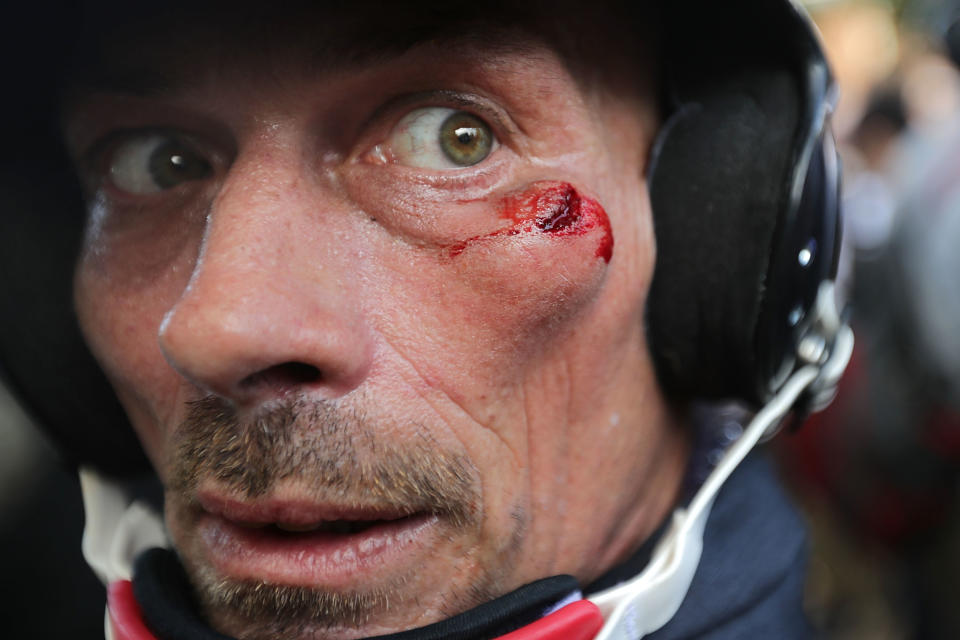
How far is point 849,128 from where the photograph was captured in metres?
4.71

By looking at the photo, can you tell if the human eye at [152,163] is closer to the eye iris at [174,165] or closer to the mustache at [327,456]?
the eye iris at [174,165]

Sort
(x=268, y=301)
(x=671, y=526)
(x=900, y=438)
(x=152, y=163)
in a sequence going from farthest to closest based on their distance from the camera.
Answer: (x=900, y=438) → (x=671, y=526) → (x=152, y=163) → (x=268, y=301)

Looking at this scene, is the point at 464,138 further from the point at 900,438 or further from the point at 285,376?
the point at 900,438

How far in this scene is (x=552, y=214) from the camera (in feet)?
3.34

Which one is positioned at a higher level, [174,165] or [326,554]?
[174,165]

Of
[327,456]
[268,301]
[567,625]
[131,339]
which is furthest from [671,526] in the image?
[131,339]

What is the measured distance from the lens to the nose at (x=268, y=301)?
0.88m

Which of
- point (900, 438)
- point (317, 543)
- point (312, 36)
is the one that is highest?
point (312, 36)

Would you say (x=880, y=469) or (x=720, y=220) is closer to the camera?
(x=720, y=220)

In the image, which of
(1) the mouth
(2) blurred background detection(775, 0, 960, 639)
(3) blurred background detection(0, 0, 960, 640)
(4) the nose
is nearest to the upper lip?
(1) the mouth

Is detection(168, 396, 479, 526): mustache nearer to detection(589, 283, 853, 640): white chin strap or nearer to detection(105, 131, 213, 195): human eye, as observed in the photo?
detection(589, 283, 853, 640): white chin strap

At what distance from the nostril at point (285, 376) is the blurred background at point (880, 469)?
112cm

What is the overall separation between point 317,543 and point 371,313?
280mm

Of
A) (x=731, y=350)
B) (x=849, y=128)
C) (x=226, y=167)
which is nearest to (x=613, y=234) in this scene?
(x=731, y=350)
